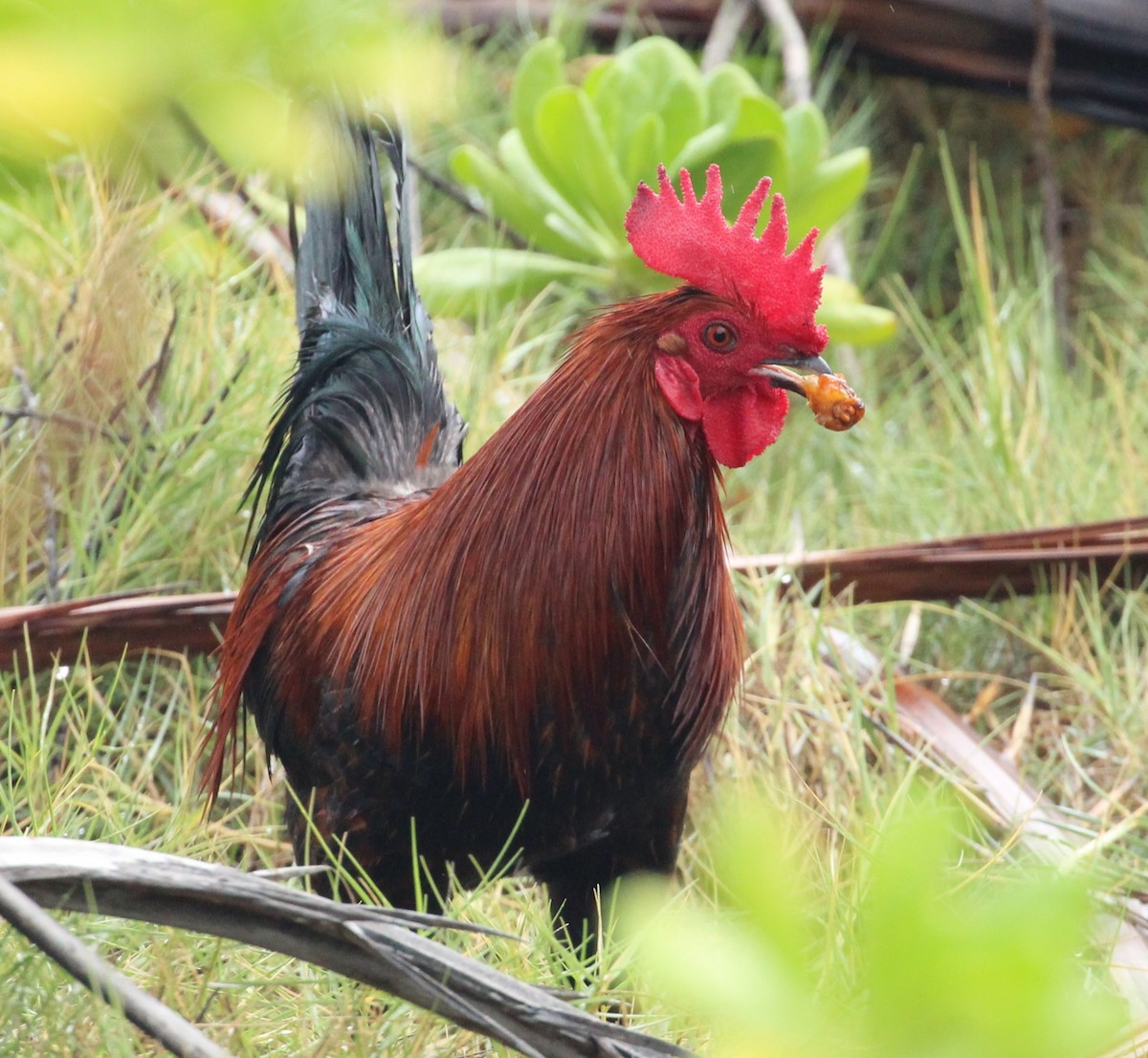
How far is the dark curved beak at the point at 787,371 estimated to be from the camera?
66.2 inches

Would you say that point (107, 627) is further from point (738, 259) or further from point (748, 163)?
point (748, 163)

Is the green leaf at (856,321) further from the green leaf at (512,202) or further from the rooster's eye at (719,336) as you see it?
the rooster's eye at (719,336)

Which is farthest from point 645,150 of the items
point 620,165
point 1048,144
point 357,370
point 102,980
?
point 102,980

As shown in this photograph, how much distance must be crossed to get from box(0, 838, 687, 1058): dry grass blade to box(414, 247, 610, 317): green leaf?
228 cm

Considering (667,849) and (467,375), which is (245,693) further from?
(467,375)

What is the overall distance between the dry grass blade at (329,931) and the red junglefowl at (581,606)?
648 millimetres

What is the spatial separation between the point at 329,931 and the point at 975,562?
69.9 inches

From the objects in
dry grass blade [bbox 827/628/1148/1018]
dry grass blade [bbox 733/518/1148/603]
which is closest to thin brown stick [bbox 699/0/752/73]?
dry grass blade [bbox 733/518/1148/603]

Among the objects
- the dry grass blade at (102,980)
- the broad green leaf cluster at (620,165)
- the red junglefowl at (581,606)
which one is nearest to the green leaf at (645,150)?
the broad green leaf cluster at (620,165)

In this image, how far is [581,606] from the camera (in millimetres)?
1672

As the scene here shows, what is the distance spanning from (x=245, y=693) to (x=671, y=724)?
0.72m

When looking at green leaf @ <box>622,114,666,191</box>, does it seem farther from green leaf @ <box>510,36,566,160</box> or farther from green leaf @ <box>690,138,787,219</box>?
green leaf @ <box>510,36,566,160</box>

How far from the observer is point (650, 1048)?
0.97 metres

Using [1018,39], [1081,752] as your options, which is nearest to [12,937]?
[1081,752]
